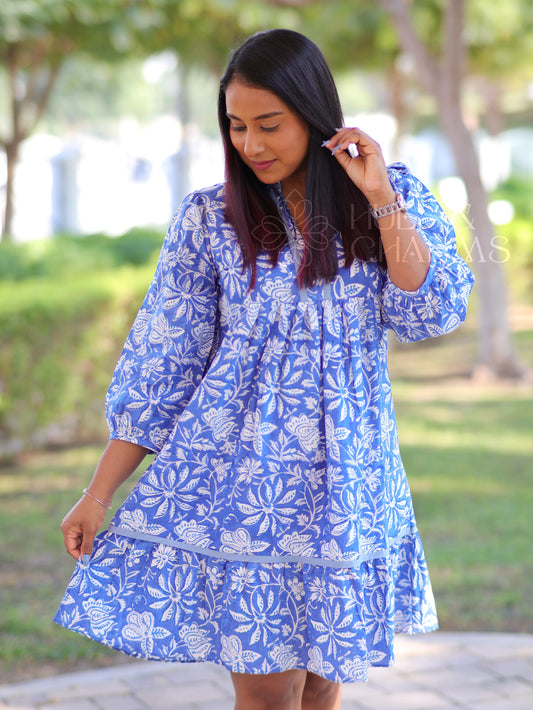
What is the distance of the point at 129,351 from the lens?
2.14 meters

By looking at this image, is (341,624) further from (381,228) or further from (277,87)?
(277,87)

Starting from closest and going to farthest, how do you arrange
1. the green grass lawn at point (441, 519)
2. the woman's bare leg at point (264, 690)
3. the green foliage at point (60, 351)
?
the woman's bare leg at point (264, 690) < the green grass lawn at point (441, 519) < the green foliage at point (60, 351)

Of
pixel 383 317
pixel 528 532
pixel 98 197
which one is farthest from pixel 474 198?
pixel 98 197

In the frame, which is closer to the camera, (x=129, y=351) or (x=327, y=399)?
(x=327, y=399)

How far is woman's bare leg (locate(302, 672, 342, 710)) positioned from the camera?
223 cm

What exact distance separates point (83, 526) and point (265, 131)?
900 mm

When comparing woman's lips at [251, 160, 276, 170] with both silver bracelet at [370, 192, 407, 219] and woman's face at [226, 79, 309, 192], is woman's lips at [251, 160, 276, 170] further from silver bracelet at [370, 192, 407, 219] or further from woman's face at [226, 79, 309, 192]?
silver bracelet at [370, 192, 407, 219]

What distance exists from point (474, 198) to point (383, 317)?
7322 millimetres

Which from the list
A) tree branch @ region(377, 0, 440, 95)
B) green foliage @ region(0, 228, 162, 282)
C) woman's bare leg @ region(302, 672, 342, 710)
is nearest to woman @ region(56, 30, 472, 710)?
woman's bare leg @ region(302, 672, 342, 710)

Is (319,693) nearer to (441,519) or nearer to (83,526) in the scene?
(83,526)

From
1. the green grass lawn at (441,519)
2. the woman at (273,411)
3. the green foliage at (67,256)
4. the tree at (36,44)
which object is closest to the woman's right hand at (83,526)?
the woman at (273,411)

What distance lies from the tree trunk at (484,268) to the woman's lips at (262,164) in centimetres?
706

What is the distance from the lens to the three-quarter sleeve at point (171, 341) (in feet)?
6.83

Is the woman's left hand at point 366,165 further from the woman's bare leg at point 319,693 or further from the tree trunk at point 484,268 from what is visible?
the tree trunk at point 484,268
